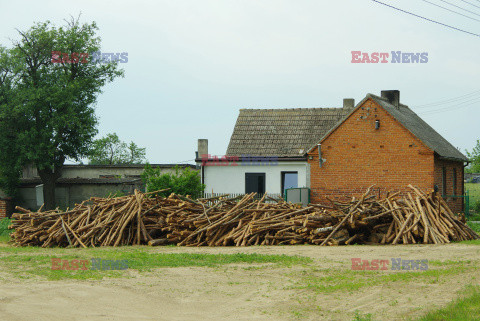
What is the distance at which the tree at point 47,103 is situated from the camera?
35.2 metres

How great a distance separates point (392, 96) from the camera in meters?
31.2

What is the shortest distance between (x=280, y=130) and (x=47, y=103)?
1440cm

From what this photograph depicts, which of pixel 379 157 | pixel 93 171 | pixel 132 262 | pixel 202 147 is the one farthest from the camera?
pixel 93 171

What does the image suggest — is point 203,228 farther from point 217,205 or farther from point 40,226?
point 40,226

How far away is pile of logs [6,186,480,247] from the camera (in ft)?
58.7

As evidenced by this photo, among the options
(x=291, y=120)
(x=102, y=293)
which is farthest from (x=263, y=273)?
(x=291, y=120)

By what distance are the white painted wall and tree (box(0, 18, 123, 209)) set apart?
9314 millimetres

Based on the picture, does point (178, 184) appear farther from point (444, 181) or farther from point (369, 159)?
point (444, 181)

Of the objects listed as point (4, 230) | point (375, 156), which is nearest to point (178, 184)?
point (4, 230)

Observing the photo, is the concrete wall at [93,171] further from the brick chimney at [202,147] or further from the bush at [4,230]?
the bush at [4,230]

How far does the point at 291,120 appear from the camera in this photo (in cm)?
3603

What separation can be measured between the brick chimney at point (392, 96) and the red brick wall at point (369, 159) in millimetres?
4613

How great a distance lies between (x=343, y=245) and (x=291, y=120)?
62.3ft

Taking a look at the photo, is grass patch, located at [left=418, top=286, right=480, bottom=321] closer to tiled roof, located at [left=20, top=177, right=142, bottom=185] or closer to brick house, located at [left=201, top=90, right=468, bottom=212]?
brick house, located at [left=201, top=90, right=468, bottom=212]
